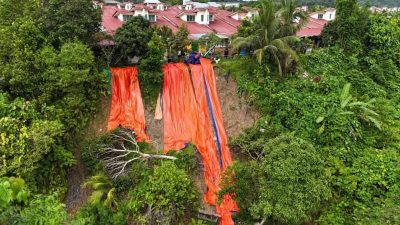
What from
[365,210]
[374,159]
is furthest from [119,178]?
[374,159]

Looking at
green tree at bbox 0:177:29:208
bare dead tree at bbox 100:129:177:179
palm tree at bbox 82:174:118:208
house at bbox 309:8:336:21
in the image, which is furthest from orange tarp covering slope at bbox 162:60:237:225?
house at bbox 309:8:336:21

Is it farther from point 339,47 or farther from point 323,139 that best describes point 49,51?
point 339,47

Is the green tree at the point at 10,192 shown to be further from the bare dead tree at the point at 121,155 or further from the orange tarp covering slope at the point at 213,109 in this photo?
the orange tarp covering slope at the point at 213,109

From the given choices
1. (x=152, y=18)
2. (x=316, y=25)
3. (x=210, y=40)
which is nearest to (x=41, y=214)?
(x=210, y=40)

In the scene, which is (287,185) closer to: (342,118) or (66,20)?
(342,118)

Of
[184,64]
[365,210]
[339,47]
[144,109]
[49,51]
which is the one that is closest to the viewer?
[365,210]

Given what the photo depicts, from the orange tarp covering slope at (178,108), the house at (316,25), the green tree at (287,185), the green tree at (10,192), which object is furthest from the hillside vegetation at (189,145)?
the green tree at (10,192)
